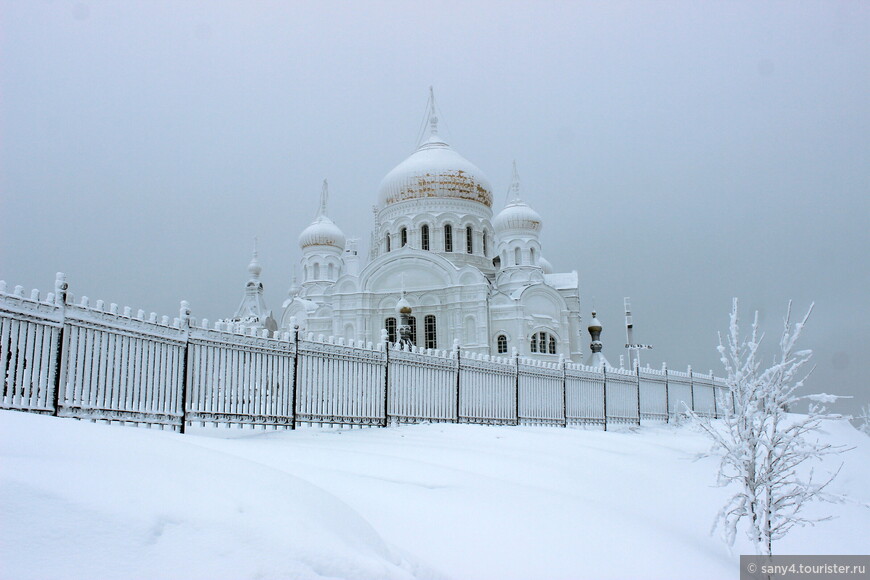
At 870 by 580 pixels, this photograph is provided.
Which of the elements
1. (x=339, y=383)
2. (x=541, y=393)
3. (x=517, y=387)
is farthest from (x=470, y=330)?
(x=339, y=383)

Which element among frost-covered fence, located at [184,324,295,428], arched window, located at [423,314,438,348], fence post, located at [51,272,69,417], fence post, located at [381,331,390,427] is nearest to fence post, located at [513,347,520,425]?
fence post, located at [381,331,390,427]

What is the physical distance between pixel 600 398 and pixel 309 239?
28.8 metres

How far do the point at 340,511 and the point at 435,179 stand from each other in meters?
36.2

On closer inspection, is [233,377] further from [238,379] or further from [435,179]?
[435,179]

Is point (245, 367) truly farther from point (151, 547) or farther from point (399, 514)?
point (151, 547)

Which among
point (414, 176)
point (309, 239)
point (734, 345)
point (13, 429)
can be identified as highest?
point (414, 176)

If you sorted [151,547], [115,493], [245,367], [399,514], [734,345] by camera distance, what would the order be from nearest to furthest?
[151,547] < [115,493] < [399,514] < [734,345] < [245,367]

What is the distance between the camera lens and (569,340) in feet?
125

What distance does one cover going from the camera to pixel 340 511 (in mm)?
4500

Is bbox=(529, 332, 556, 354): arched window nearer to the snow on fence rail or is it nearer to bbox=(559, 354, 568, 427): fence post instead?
bbox=(559, 354, 568, 427): fence post

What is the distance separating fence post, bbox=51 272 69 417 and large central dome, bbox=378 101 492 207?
32.9 meters

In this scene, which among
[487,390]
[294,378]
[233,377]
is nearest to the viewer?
[233,377]

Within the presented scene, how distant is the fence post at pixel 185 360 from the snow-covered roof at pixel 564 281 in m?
32.0

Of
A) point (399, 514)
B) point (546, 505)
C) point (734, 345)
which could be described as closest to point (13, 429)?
point (399, 514)
